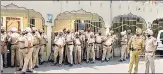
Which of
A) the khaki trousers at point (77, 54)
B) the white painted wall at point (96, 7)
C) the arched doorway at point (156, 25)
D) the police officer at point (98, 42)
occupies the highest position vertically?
the white painted wall at point (96, 7)

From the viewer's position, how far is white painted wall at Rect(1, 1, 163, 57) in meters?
14.5

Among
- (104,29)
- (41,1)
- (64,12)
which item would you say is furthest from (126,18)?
(41,1)

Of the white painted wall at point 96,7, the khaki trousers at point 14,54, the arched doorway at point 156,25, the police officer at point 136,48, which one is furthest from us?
the arched doorway at point 156,25

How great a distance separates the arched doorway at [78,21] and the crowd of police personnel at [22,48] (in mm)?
1924

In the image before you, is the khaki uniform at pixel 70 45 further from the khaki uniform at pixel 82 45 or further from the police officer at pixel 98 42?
the police officer at pixel 98 42

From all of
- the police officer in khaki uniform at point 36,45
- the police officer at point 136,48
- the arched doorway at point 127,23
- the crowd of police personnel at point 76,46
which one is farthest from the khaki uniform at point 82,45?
the police officer at point 136,48

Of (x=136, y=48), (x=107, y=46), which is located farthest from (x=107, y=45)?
(x=136, y=48)

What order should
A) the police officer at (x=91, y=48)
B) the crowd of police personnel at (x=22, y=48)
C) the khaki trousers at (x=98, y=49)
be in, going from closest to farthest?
the crowd of police personnel at (x=22, y=48)
the police officer at (x=91, y=48)
the khaki trousers at (x=98, y=49)

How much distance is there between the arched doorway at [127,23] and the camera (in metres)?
17.3

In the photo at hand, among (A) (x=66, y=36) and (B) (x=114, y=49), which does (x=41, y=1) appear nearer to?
(A) (x=66, y=36)

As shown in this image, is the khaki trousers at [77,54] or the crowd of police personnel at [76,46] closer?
the crowd of police personnel at [76,46]

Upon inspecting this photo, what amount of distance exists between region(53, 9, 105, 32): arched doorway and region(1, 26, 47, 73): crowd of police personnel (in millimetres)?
1924

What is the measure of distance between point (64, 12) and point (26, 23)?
2.06 metres

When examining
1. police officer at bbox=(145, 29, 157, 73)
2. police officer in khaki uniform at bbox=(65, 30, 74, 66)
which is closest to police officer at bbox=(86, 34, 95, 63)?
police officer in khaki uniform at bbox=(65, 30, 74, 66)
